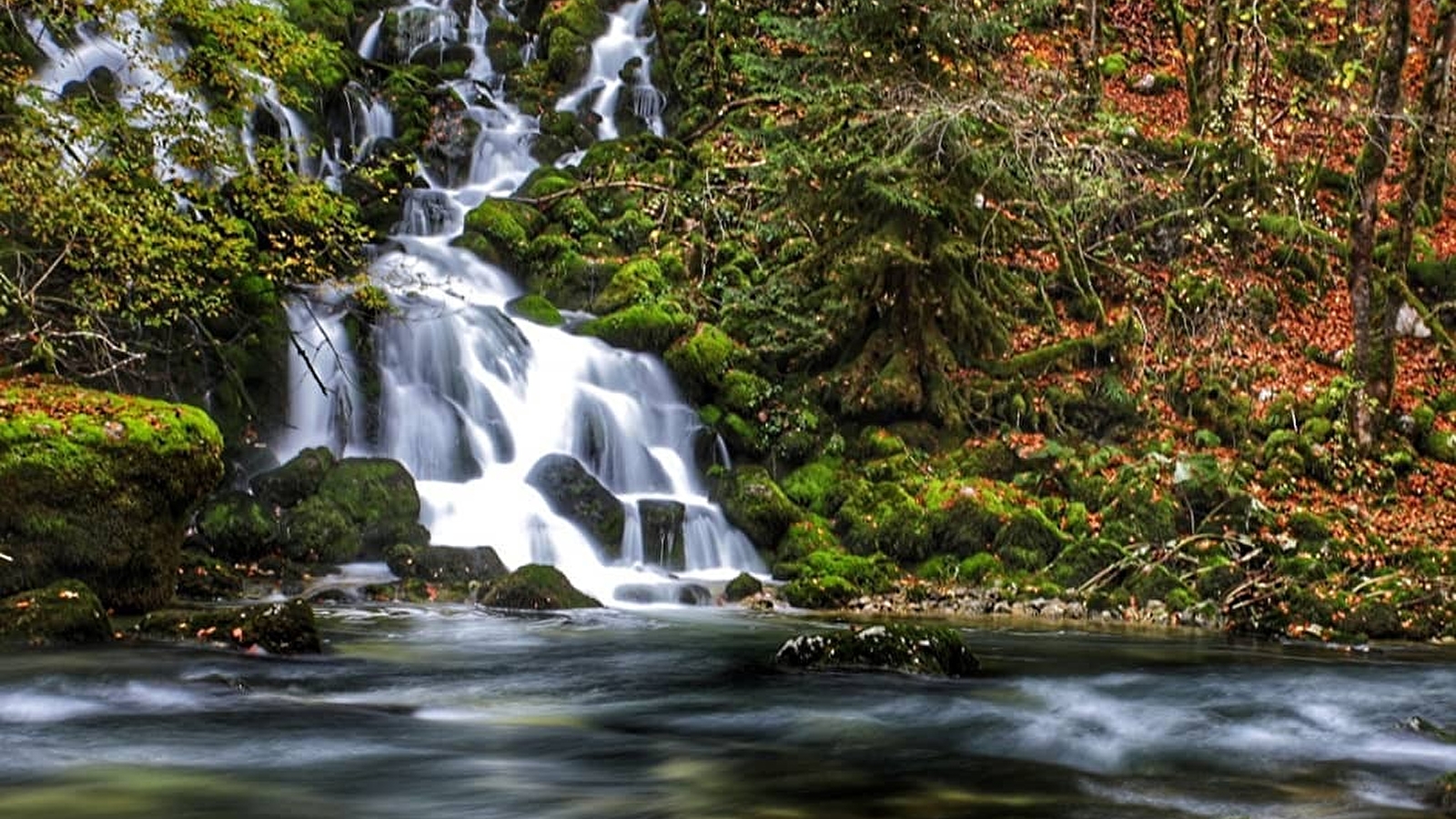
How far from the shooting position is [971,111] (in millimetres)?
12164

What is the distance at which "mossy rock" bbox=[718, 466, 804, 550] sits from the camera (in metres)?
12.7

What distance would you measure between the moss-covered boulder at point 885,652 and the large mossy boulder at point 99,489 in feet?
16.0

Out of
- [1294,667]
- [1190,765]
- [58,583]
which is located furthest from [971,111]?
[58,583]

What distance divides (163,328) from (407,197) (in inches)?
242

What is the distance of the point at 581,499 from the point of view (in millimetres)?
12492

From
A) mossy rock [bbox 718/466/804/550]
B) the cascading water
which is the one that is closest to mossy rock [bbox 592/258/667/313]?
the cascading water

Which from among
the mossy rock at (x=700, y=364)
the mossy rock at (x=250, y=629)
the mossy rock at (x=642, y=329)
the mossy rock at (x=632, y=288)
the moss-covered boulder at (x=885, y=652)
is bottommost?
the moss-covered boulder at (x=885, y=652)

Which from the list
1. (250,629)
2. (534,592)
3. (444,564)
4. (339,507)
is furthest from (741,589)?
(250,629)

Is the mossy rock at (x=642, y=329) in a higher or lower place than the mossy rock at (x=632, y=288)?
lower

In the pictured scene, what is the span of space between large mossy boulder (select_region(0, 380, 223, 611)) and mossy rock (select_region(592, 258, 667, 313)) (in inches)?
284

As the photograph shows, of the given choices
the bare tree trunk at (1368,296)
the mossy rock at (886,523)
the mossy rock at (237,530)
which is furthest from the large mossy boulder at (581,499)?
the bare tree trunk at (1368,296)

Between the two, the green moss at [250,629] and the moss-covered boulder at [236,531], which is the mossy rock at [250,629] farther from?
the moss-covered boulder at [236,531]

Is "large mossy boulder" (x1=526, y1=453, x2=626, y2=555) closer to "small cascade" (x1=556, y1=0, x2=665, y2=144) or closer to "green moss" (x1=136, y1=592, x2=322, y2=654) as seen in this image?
"green moss" (x1=136, y1=592, x2=322, y2=654)

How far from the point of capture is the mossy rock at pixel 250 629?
24.8 feet
